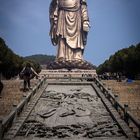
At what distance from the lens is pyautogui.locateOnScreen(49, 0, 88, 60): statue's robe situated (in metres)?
37.9

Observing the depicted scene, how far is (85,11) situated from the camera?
38.7 metres

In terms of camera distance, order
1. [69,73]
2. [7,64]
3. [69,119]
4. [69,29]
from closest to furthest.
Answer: [69,119] < [69,73] < [69,29] < [7,64]

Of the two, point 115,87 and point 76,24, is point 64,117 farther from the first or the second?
point 76,24

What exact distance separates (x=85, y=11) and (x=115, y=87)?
47.8ft

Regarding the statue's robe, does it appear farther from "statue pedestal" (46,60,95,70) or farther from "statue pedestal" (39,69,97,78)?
"statue pedestal" (39,69,97,78)

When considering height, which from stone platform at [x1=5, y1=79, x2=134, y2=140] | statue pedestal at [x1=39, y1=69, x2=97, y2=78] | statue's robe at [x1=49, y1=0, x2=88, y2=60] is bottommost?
stone platform at [x1=5, y1=79, x2=134, y2=140]

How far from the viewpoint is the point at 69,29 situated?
37938 mm

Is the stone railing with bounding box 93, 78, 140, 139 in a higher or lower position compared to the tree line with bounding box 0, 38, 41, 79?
lower

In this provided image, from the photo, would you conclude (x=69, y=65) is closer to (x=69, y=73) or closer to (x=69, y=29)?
(x=69, y=73)

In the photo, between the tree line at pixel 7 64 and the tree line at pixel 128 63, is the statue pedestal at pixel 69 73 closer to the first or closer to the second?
the tree line at pixel 7 64

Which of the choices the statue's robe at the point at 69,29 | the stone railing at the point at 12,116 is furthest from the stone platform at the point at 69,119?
the statue's robe at the point at 69,29

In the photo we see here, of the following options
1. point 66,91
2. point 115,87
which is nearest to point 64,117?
point 66,91

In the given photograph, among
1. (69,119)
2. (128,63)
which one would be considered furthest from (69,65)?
(128,63)

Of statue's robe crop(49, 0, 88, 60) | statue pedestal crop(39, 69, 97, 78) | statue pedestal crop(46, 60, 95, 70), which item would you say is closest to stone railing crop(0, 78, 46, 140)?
statue pedestal crop(39, 69, 97, 78)
